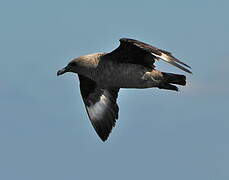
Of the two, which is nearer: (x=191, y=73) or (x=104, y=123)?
(x=191, y=73)

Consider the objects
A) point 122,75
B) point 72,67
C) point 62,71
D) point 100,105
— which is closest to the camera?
point 122,75

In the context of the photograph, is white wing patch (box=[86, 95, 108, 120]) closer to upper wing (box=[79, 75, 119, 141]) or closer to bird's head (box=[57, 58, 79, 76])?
upper wing (box=[79, 75, 119, 141])

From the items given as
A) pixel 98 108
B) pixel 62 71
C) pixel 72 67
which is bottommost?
pixel 98 108

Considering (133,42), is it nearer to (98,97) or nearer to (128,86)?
(128,86)

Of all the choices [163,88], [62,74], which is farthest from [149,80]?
[62,74]

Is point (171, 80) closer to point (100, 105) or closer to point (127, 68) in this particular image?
point (127, 68)

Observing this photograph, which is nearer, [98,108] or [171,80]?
[171,80]

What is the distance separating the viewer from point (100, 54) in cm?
1374

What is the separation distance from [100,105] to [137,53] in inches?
92.9

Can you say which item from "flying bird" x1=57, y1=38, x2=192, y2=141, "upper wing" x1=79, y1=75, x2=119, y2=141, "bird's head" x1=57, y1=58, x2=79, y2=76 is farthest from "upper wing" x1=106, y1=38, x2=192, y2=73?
"upper wing" x1=79, y1=75, x2=119, y2=141

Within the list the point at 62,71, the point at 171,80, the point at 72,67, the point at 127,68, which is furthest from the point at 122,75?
the point at 62,71

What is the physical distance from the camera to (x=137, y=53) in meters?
13.4

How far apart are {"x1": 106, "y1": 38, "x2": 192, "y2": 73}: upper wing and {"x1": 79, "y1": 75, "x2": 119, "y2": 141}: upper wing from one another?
187 centimetres

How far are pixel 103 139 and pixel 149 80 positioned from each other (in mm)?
2223
